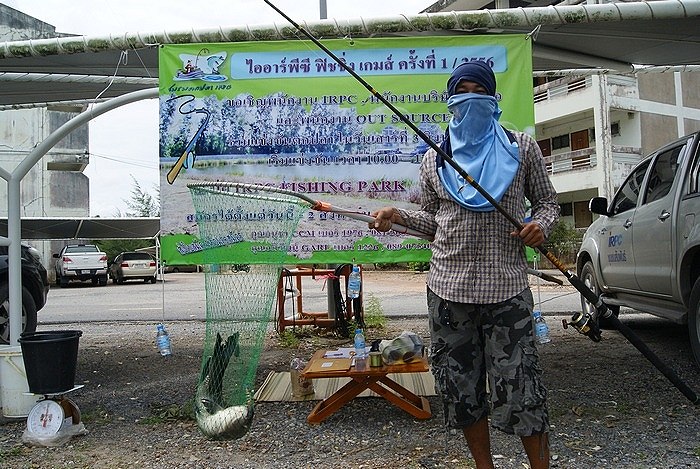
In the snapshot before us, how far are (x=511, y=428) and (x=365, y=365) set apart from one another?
172 cm

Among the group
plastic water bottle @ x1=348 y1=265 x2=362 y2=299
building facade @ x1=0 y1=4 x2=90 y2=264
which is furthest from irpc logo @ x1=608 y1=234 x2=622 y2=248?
building facade @ x1=0 y1=4 x2=90 y2=264

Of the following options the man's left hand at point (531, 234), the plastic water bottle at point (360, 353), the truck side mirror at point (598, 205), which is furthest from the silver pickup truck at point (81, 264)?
the man's left hand at point (531, 234)

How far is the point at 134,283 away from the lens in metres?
24.5

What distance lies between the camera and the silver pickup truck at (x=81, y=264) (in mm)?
21250

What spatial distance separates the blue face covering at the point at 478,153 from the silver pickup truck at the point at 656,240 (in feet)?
8.36

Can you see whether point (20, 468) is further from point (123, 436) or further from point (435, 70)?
point (435, 70)

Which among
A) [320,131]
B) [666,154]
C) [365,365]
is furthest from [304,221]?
[666,154]

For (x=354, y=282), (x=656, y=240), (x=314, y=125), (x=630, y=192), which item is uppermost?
(x=314, y=125)

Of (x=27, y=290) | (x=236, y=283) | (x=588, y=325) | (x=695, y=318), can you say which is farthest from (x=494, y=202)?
(x=27, y=290)

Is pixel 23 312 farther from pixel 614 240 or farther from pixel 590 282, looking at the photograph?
pixel 590 282

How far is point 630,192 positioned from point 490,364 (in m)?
4.48

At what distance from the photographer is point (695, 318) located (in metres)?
4.46

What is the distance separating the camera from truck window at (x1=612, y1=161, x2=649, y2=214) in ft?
19.9

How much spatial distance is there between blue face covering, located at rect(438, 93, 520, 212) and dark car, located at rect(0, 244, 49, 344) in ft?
13.7
